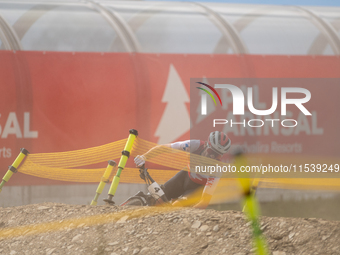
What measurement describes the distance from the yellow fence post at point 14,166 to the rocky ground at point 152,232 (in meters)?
0.53

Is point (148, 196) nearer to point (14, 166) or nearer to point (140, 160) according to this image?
point (140, 160)

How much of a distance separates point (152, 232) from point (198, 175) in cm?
116

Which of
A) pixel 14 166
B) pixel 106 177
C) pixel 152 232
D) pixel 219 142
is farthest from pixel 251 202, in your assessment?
pixel 14 166

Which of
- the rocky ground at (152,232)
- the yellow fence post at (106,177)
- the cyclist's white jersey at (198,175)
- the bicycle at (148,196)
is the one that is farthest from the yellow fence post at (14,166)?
the cyclist's white jersey at (198,175)

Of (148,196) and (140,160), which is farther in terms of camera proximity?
(140,160)

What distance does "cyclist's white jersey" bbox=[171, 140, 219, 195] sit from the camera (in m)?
4.85

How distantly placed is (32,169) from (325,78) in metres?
4.35

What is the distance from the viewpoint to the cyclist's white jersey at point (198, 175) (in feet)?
→ 15.9

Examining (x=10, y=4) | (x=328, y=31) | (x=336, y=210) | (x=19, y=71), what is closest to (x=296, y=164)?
(x=336, y=210)

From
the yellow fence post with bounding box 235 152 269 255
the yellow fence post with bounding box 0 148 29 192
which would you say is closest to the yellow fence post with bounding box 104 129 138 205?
the yellow fence post with bounding box 0 148 29 192

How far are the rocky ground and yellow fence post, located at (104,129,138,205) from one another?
315 millimetres

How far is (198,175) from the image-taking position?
4840 millimetres

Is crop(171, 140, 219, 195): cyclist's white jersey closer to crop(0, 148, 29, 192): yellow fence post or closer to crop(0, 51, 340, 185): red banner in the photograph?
crop(0, 51, 340, 185): red banner

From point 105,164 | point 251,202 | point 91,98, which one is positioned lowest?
point 251,202
